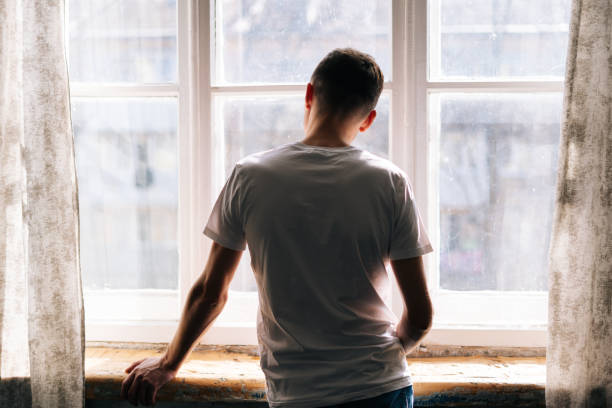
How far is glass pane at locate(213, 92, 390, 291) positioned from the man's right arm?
0.62m

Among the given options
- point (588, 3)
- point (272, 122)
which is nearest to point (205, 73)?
point (272, 122)

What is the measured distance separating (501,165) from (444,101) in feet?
0.90

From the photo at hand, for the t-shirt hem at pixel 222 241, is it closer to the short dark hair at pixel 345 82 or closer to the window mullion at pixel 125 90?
the short dark hair at pixel 345 82

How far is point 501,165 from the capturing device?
1.68 m

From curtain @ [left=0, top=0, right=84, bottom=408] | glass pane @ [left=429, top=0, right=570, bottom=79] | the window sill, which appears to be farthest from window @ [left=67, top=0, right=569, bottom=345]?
curtain @ [left=0, top=0, right=84, bottom=408]

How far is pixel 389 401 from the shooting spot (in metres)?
1.10

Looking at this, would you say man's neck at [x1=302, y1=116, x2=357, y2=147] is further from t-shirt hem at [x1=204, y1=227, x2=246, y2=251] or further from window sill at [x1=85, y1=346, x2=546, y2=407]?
window sill at [x1=85, y1=346, x2=546, y2=407]

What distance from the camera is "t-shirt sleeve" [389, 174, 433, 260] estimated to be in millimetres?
1114

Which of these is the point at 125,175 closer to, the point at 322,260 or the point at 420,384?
the point at 322,260

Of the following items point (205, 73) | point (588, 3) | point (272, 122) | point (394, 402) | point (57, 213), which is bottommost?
point (394, 402)

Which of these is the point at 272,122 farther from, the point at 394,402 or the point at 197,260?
the point at 394,402

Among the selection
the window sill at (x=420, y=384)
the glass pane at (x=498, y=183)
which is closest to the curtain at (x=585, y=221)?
the window sill at (x=420, y=384)

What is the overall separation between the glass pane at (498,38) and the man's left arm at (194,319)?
3.24 feet

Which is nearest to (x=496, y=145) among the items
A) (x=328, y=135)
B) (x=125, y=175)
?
(x=328, y=135)
